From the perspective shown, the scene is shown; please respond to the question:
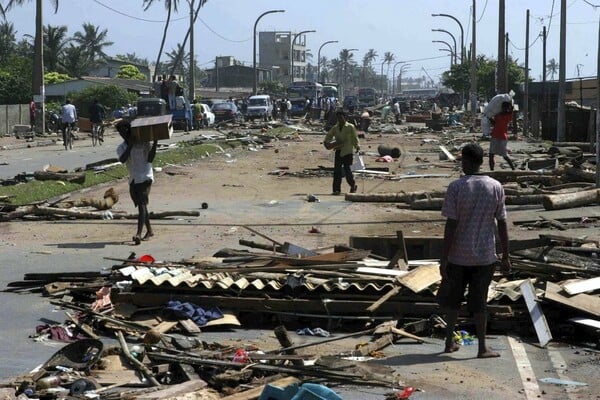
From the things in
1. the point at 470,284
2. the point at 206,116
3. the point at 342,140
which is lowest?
the point at 470,284

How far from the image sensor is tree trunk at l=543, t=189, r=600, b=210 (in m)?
18.2

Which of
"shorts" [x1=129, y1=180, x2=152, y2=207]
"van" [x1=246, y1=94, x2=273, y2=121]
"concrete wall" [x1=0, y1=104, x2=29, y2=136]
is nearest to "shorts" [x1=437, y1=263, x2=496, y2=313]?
"shorts" [x1=129, y1=180, x2=152, y2=207]

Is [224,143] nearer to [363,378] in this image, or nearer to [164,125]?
[164,125]

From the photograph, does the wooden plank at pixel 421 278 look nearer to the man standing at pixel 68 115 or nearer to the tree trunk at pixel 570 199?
the tree trunk at pixel 570 199

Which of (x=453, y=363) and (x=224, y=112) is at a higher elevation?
(x=224, y=112)

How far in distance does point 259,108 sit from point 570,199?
55.2 m

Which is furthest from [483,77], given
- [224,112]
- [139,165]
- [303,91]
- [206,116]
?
[139,165]

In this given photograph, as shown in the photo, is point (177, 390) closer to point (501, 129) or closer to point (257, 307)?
point (257, 307)

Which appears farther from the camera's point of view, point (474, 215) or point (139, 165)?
point (139, 165)

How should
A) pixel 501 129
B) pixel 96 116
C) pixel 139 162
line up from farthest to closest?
pixel 96 116, pixel 501 129, pixel 139 162

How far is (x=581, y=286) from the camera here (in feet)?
31.3

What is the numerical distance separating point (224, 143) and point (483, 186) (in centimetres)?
3476

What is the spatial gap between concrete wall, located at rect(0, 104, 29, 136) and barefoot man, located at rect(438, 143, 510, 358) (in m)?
46.3

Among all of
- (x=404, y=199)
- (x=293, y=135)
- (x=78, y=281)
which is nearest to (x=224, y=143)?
(x=293, y=135)
